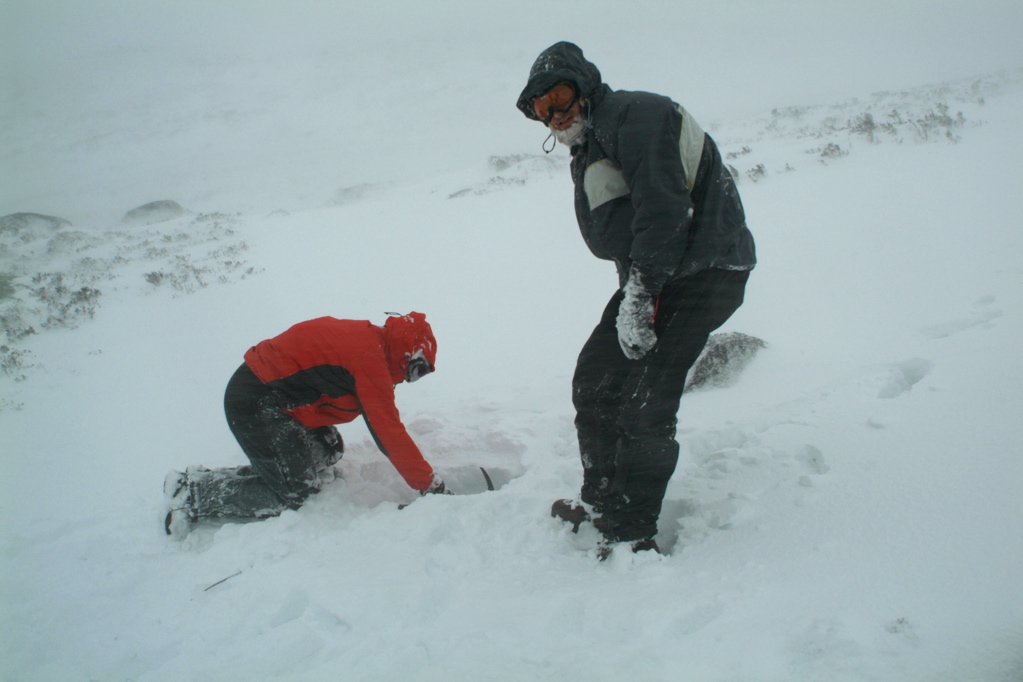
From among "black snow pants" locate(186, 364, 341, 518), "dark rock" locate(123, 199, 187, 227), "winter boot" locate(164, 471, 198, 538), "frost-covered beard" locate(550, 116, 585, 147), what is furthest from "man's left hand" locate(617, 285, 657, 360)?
"dark rock" locate(123, 199, 187, 227)

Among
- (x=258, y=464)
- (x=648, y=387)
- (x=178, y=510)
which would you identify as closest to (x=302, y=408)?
(x=258, y=464)

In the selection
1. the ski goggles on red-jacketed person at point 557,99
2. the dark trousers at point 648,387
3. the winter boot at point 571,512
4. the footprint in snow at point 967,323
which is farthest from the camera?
the footprint in snow at point 967,323

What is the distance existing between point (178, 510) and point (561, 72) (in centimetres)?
276

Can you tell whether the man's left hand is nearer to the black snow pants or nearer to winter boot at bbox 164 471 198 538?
the black snow pants

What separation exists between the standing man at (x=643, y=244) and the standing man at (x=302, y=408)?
0.97 meters

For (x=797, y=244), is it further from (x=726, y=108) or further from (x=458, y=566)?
(x=726, y=108)

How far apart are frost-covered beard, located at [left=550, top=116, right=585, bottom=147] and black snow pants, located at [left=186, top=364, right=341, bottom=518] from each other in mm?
1923

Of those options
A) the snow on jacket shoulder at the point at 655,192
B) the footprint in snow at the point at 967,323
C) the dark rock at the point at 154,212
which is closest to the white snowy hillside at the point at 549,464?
the footprint in snow at the point at 967,323

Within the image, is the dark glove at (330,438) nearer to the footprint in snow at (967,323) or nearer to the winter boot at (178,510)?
the winter boot at (178,510)

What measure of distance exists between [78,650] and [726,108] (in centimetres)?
2837

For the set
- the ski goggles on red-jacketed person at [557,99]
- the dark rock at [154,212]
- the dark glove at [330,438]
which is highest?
the dark rock at [154,212]

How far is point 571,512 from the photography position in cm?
235

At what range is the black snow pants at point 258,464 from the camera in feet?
9.00

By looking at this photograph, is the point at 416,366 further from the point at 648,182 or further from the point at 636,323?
the point at 648,182
